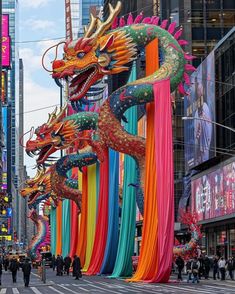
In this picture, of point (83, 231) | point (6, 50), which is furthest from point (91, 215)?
point (6, 50)

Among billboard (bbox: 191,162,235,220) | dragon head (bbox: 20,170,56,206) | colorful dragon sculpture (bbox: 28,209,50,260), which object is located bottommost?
colorful dragon sculpture (bbox: 28,209,50,260)

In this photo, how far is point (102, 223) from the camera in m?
47.5

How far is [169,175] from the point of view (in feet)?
118

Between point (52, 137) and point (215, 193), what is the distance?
13.0m

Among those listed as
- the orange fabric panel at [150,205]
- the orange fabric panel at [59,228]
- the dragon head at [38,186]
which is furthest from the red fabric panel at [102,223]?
the orange fabric panel at [59,228]

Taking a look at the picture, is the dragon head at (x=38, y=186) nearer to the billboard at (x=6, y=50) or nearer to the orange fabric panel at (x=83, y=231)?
the orange fabric panel at (x=83, y=231)

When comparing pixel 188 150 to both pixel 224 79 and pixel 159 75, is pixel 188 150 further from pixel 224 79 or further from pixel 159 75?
pixel 159 75

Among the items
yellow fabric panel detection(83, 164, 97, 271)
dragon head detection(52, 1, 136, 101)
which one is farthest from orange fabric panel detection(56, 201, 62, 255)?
dragon head detection(52, 1, 136, 101)

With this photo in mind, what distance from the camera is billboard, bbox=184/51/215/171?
60344 millimetres

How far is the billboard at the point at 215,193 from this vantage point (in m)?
54.2

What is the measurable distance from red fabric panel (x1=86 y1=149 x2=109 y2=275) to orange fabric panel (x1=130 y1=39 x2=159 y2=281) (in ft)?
33.8

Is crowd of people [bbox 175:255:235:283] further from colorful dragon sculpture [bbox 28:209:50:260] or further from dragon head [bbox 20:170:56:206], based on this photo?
colorful dragon sculpture [bbox 28:209:50:260]

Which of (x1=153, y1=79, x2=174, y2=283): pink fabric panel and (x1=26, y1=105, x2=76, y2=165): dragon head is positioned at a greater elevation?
(x1=26, y1=105, x2=76, y2=165): dragon head

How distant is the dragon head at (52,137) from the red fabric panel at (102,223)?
214 inches
